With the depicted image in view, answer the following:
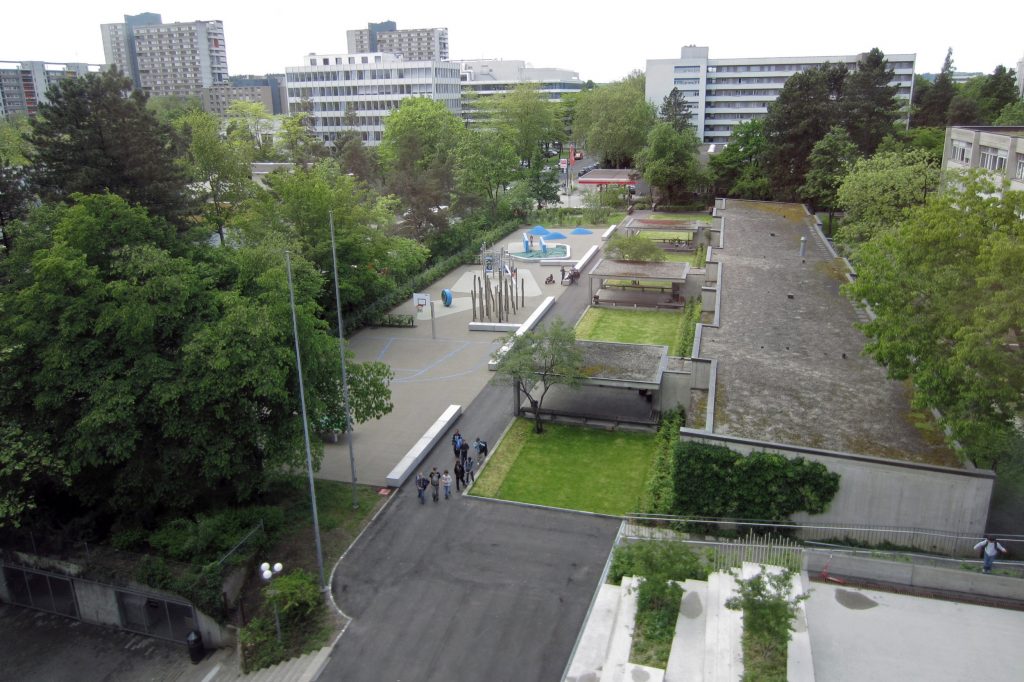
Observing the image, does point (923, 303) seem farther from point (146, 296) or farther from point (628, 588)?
point (146, 296)

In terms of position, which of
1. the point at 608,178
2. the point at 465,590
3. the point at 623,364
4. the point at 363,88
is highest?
the point at 363,88

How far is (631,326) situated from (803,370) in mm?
14949

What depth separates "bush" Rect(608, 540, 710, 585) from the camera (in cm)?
1712

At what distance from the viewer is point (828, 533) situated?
20.8 meters

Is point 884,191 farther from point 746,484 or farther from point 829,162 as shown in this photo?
point 746,484

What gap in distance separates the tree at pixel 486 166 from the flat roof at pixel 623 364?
35.9 meters

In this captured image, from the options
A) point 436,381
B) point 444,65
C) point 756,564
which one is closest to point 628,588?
point 756,564

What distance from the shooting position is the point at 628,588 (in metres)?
17.9

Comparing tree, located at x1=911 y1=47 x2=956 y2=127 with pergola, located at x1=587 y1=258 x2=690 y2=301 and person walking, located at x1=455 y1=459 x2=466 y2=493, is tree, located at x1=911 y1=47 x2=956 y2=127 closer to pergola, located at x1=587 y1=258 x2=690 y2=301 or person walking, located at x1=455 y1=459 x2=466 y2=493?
pergola, located at x1=587 y1=258 x2=690 y2=301

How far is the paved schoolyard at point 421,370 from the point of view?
27.8 m

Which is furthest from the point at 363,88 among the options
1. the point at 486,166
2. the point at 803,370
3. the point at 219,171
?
the point at 803,370

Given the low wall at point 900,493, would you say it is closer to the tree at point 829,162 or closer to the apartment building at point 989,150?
the apartment building at point 989,150

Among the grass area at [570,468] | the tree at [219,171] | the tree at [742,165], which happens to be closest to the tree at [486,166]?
the tree at [742,165]

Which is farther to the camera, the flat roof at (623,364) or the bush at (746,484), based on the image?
the flat roof at (623,364)
